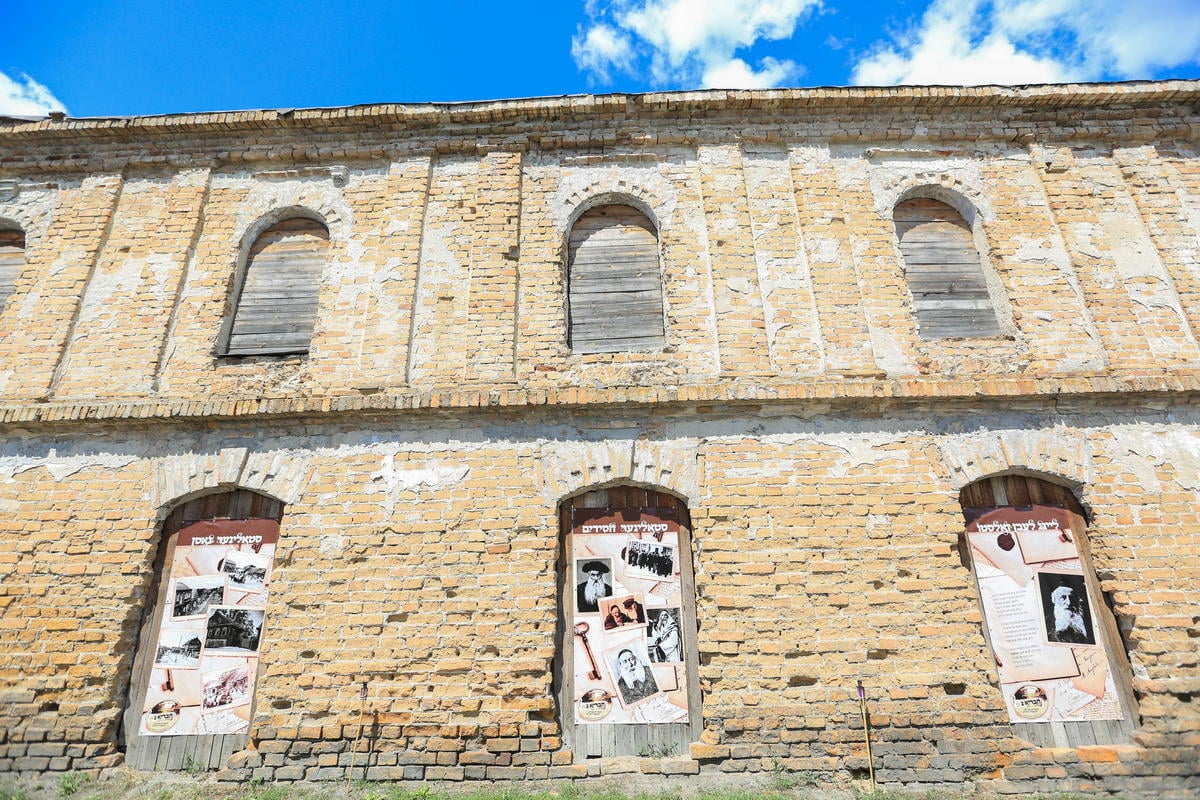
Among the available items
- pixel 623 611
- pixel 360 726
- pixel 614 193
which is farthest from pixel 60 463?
pixel 614 193

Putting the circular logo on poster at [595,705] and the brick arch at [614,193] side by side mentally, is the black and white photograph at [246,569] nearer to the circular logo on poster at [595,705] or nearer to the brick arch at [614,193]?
the circular logo on poster at [595,705]

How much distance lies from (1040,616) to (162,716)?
24.4ft

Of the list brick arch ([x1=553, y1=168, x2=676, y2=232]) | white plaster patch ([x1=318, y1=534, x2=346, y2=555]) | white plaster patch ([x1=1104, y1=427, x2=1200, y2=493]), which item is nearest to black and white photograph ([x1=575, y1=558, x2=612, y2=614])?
white plaster patch ([x1=318, y1=534, x2=346, y2=555])

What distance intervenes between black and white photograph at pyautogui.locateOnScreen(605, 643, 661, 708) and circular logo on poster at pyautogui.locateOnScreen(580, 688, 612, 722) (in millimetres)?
117

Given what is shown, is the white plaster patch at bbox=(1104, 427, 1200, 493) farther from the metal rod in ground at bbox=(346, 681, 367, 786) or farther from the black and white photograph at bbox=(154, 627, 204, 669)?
the black and white photograph at bbox=(154, 627, 204, 669)

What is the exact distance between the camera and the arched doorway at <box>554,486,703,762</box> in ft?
16.7

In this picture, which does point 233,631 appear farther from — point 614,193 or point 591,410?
point 614,193

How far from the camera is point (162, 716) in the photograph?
5203mm

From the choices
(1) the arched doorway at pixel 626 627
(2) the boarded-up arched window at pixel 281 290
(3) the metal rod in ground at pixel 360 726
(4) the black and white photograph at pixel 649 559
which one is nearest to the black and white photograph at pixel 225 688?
(3) the metal rod in ground at pixel 360 726

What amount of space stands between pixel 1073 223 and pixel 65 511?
10.2 metres

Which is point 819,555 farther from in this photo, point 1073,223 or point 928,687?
point 1073,223

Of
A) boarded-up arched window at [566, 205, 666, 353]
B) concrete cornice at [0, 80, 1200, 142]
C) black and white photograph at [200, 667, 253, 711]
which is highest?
concrete cornice at [0, 80, 1200, 142]

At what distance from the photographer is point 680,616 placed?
5336mm

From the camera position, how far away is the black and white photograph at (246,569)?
5.50m
